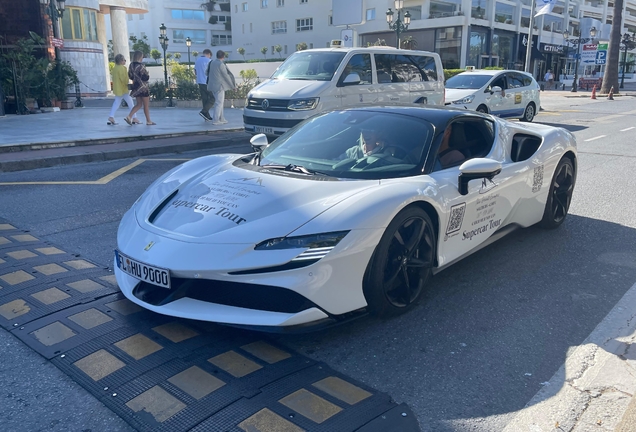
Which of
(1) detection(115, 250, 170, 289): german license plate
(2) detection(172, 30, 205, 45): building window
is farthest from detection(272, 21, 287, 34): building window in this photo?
(1) detection(115, 250, 170, 289): german license plate

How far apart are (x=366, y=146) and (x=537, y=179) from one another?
1831 millimetres

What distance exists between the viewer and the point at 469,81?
1568 centimetres

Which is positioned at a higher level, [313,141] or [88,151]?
[313,141]

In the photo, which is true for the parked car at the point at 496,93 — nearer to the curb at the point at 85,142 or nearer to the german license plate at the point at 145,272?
the curb at the point at 85,142

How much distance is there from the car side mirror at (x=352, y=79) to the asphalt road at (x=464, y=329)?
18.2 feet

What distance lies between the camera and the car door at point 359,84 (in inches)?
432

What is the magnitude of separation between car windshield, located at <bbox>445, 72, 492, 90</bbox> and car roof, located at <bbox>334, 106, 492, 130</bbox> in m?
11.3

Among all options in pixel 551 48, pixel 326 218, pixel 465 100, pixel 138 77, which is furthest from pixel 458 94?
pixel 551 48

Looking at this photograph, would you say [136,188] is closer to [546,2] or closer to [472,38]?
[546,2]

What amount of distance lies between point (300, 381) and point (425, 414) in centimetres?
64

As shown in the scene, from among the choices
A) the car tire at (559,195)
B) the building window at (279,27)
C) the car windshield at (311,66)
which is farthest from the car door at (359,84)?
the building window at (279,27)

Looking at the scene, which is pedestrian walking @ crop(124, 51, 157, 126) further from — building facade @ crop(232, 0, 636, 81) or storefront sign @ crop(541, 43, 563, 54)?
storefront sign @ crop(541, 43, 563, 54)

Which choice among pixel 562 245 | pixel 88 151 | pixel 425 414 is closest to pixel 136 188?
pixel 88 151

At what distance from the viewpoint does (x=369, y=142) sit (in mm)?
4176
